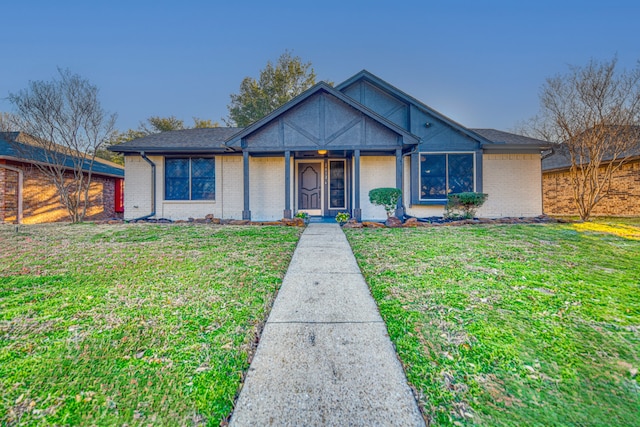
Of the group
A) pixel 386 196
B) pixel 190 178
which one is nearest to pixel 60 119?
pixel 190 178

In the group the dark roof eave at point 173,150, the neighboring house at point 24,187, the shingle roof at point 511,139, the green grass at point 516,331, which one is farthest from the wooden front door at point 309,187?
the neighboring house at point 24,187

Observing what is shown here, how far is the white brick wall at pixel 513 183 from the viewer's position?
425 inches

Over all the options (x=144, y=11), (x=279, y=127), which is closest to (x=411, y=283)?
(x=279, y=127)

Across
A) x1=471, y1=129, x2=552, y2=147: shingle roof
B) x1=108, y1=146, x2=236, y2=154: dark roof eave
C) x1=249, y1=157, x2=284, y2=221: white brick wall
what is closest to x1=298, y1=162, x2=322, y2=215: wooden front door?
x1=249, y1=157, x2=284, y2=221: white brick wall

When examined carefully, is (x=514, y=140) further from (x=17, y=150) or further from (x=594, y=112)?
(x=17, y=150)

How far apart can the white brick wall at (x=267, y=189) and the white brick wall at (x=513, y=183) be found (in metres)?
7.64

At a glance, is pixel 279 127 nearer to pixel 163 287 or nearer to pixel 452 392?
pixel 163 287

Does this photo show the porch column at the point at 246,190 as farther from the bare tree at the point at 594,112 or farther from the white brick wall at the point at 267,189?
the bare tree at the point at 594,112

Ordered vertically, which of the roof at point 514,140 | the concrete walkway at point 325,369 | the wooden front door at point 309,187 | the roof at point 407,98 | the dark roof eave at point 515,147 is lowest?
the concrete walkway at point 325,369

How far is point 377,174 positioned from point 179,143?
757cm

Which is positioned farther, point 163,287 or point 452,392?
point 163,287

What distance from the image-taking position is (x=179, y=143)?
10805mm

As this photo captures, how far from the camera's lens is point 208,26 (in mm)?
14883

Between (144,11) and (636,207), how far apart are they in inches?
939
